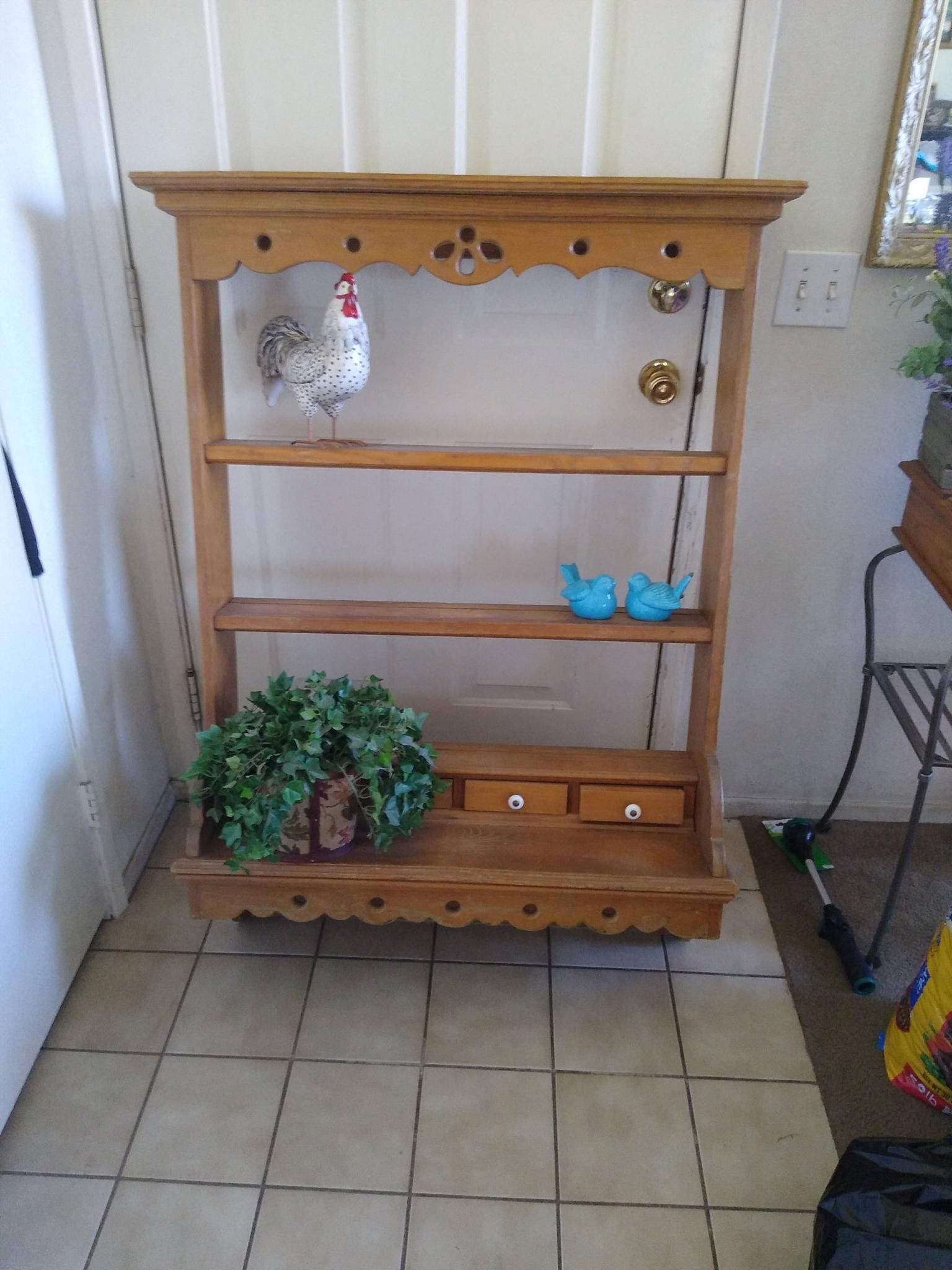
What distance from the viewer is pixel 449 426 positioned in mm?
1570

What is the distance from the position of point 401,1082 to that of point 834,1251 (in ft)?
2.12

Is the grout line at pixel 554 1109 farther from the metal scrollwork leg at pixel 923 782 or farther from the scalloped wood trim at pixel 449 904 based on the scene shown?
the metal scrollwork leg at pixel 923 782

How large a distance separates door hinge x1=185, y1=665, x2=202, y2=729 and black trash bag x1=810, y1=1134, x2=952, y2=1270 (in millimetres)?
1373

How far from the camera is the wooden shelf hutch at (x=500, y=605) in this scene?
123 cm

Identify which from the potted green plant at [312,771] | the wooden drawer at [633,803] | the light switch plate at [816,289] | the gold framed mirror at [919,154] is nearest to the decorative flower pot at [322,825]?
the potted green plant at [312,771]

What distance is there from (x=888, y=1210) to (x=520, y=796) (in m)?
0.79

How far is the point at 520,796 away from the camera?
1.58m

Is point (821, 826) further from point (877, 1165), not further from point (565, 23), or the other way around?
point (565, 23)

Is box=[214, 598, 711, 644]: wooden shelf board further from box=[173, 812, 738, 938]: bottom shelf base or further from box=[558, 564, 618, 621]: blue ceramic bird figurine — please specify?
box=[173, 812, 738, 938]: bottom shelf base

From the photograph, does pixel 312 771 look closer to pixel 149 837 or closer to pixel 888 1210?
pixel 149 837

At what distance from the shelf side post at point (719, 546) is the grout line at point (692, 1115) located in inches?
9.8

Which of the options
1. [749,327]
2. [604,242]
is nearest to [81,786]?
[604,242]

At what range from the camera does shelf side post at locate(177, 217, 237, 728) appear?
1322 mm

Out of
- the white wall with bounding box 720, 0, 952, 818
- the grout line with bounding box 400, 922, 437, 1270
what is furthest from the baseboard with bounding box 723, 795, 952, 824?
the grout line with bounding box 400, 922, 437, 1270
